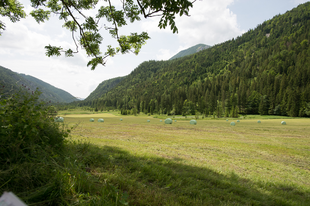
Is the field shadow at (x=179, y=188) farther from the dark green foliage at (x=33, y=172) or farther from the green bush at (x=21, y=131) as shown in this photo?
the green bush at (x=21, y=131)

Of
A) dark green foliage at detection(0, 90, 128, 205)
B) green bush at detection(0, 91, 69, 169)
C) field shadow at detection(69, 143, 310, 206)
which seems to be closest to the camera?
dark green foliage at detection(0, 90, 128, 205)

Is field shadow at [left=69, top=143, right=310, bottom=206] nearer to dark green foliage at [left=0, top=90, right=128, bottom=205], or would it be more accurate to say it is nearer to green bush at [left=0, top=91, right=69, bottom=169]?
dark green foliage at [left=0, top=90, right=128, bottom=205]

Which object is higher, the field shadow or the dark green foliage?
the dark green foliage

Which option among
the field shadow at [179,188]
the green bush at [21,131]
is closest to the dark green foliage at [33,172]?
the green bush at [21,131]

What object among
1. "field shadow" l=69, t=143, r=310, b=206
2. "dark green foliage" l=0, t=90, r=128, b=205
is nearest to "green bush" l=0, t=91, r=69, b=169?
"dark green foliage" l=0, t=90, r=128, b=205

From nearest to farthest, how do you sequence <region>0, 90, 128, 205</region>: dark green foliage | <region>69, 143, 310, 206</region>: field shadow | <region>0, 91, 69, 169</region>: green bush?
<region>0, 90, 128, 205</region>: dark green foliage, <region>0, 91, 69, 169</region>: green bush, <region>69, 143, 310, 206</region>: field shadow

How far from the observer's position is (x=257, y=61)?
165 metres

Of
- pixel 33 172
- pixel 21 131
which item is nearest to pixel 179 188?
pixel 33 172

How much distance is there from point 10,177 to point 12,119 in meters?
1.16

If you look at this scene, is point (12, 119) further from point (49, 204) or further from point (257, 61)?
point (257, 61)

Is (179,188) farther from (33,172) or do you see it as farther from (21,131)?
(21,131)

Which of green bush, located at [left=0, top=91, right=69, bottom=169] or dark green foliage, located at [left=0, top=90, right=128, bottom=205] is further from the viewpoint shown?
green bush, located at [left=0, top=91, right=69, bottom=169]

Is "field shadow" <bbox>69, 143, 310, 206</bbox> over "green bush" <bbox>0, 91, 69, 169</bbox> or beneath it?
beneath

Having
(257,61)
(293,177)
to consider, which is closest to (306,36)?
(257,61)
